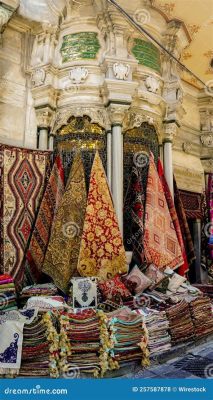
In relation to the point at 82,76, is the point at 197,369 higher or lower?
lower

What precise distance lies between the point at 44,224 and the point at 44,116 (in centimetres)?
171

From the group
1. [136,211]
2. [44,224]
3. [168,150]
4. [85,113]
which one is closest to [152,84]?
[168,150]

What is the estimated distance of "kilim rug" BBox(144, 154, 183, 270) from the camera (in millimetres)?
4566

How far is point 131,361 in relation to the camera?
280 cm

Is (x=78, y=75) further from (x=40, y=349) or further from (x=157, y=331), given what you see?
(x=40, y=349)

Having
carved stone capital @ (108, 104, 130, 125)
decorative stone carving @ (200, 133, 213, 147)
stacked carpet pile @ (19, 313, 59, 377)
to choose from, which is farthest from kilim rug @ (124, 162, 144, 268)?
decorative stone carving @ (200, 133, 213, 147)

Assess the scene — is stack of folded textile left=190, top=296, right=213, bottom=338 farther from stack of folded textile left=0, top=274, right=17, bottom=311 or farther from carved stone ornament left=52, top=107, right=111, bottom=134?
carved stone ornament left=52, top=107, right=111, bottom=134

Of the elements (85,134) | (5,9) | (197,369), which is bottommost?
(197,369)

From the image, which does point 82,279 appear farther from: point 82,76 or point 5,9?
point 5,9

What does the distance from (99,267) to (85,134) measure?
78.3 inches

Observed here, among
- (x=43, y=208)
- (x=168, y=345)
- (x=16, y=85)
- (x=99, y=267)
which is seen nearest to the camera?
(x=168, y=345)

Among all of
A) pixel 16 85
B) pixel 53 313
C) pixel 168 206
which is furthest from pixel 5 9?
pixel 53 313

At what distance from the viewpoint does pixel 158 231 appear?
4707 millimetres

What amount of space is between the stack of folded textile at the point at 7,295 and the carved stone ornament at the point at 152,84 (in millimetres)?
3542
